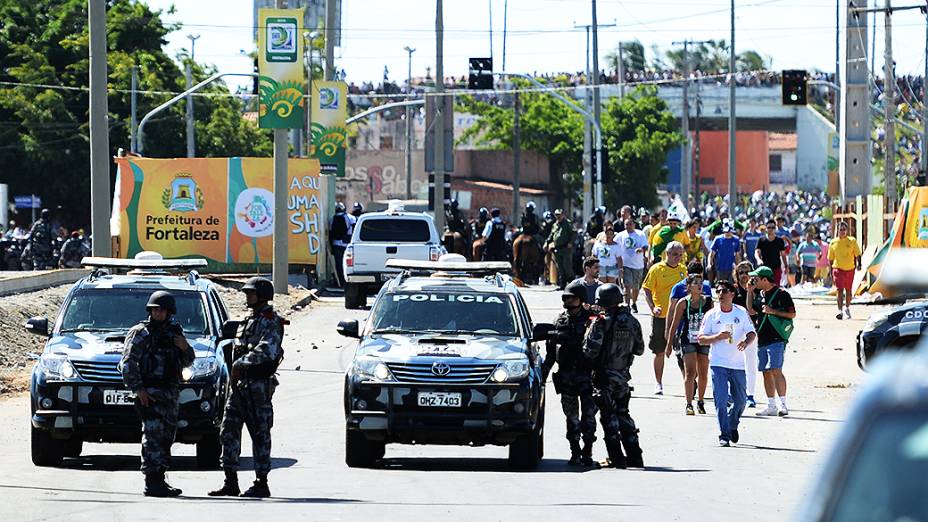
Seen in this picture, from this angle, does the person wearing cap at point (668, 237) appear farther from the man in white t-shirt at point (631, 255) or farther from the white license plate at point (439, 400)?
the white license plate at point (439, 400)

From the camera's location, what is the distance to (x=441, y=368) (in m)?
14.6

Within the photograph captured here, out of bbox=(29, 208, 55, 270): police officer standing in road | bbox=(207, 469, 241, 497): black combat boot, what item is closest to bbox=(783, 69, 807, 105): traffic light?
bbox=(29, 208, 55, 270): police officer standing in road

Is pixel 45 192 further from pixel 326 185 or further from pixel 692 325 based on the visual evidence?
pixel 692 325

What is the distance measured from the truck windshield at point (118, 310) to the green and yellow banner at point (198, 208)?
1002 inches

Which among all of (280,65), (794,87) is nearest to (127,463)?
(280,65)

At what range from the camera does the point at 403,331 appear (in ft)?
50.3

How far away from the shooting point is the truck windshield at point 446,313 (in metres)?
15.4

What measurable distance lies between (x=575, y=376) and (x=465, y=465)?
1.32m

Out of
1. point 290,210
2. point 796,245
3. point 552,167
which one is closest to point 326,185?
point 290,210

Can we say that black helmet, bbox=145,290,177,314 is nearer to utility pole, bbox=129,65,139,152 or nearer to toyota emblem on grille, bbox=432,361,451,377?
toyota emblem on grille, bbox=432,361,451,377

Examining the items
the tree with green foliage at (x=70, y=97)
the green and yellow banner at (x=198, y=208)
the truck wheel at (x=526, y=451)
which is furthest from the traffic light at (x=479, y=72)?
the truck wheel at (x=526, y=451)

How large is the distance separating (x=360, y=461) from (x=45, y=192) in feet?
182

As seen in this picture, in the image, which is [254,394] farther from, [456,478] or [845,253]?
[845,253]

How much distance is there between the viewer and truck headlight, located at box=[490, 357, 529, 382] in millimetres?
14578
